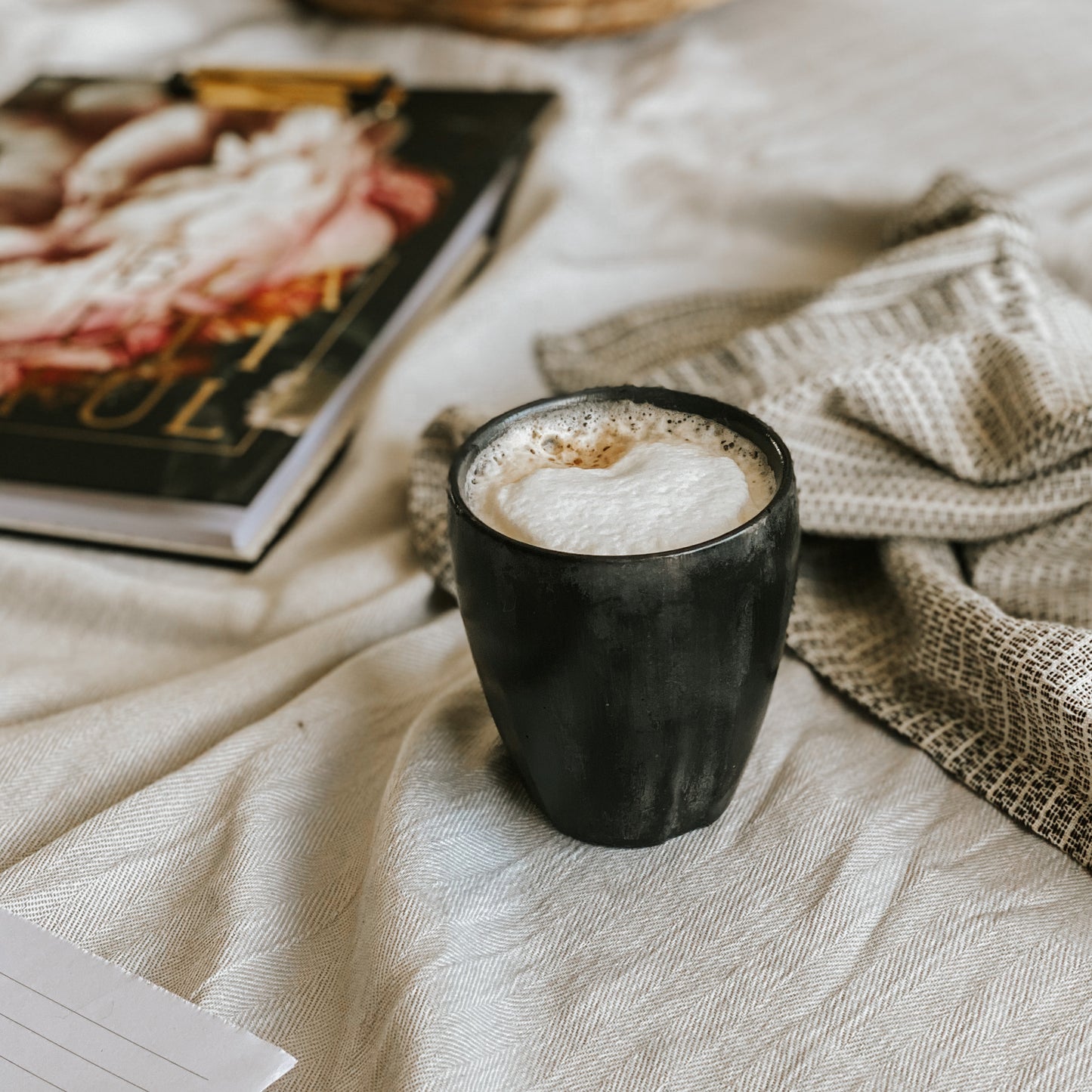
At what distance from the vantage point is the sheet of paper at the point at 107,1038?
0.30 meters

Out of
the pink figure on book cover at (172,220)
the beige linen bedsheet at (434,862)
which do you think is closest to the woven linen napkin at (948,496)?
the beige linen bedsheet at (434,862)

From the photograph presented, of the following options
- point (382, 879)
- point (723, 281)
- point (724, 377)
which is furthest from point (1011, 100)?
point (382, 879)

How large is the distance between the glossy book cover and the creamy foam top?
17 cm

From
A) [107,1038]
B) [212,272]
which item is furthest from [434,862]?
[212,272]

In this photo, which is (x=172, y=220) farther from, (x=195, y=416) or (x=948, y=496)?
(x=948, y=496)

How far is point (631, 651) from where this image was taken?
0.30 meters

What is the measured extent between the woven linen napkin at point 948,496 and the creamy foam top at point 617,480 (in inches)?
4.3

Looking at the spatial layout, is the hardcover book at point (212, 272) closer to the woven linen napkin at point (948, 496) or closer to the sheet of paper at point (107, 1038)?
the woven linen napkin at point (948, 496)

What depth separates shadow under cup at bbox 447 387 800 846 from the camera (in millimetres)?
293

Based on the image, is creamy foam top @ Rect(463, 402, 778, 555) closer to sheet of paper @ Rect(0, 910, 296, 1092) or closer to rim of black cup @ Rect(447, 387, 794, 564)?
rim of black cup @ Rect(447, 387, 794, 564)

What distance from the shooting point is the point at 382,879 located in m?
0.34

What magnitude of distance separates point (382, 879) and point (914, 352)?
0.94 feet

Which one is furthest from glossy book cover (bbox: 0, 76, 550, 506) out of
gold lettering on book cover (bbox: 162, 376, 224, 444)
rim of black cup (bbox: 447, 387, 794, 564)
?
rim of black cup (bbox: 447, 387, 794, 564)

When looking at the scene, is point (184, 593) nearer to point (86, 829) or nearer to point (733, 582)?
point (86, 829)
